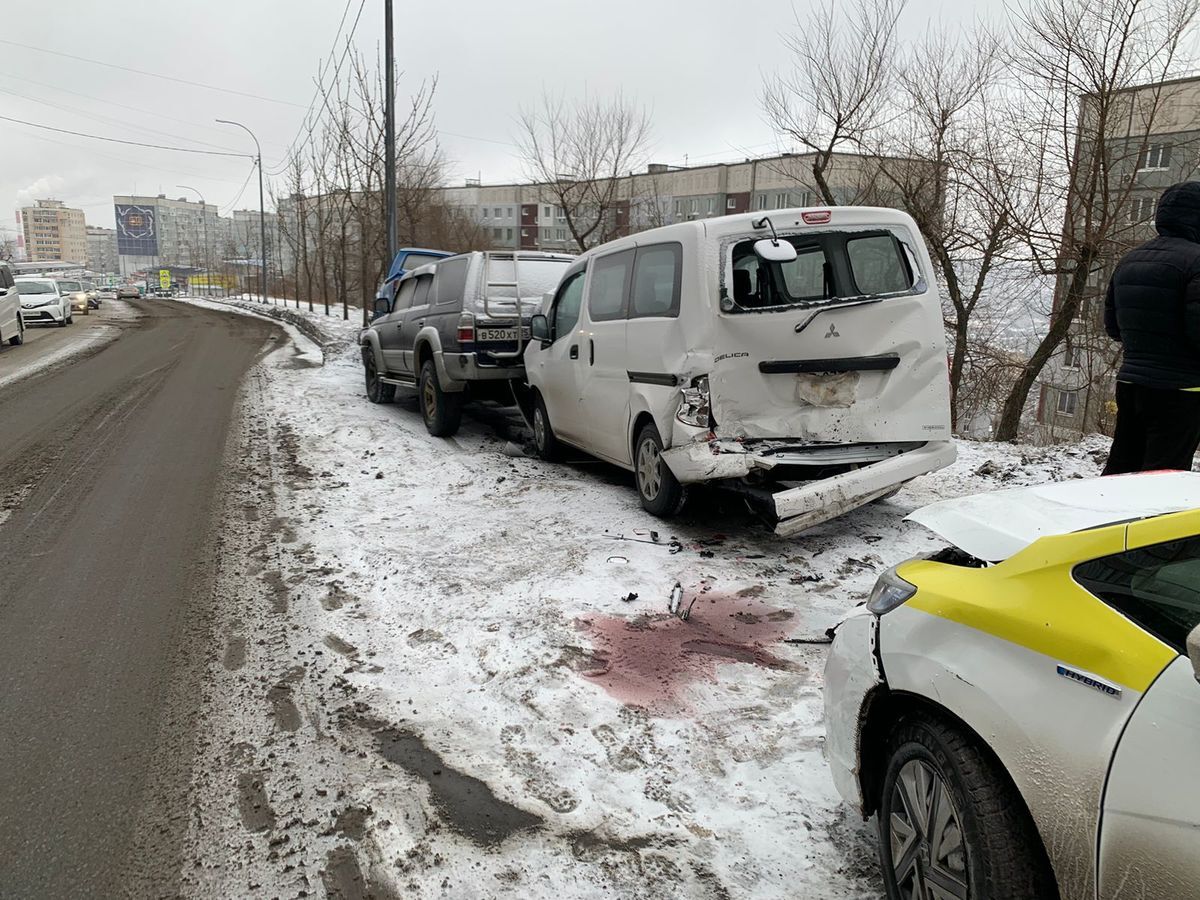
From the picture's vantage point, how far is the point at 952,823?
1968 mm

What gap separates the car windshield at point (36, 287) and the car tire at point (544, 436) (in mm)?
26021

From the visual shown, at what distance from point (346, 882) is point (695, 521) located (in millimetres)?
3866

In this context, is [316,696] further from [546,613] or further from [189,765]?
[546,613]

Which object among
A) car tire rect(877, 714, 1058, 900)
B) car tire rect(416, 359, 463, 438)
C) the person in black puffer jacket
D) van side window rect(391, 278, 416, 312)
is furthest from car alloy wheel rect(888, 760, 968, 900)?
van side window rect(391, 278, 416, 312)

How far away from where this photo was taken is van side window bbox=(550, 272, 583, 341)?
23.5 feet

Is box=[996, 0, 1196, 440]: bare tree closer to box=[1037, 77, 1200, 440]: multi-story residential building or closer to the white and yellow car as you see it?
box=[1037, 77, 1200, 440]: multi-story residential building

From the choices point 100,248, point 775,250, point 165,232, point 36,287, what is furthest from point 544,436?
point 100,248

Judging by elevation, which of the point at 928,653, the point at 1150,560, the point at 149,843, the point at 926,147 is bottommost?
the point at 149,843

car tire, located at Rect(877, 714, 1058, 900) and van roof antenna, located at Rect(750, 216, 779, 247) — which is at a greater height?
van roof antenna, located at Rect(750, 216, 779, 247)

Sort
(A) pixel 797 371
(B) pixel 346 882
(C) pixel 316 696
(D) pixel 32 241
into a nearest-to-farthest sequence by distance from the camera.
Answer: (B) pixel 346 882 < (C) pixel 316 696 < (A) pixel 797 371 < (D) pixel 32 241

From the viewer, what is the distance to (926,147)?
56.6 feet

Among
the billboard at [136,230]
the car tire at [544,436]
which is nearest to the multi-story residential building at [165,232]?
the billboard at [136,230]

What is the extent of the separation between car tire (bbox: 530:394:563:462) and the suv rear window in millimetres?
6200

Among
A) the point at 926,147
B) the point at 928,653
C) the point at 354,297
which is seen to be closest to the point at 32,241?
the point at 354,297
